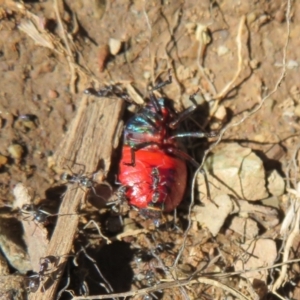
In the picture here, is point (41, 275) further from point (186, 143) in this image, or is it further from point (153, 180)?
point (186, 143)

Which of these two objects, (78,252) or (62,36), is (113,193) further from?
(62,36)

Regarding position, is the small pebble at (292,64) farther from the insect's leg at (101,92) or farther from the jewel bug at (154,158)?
the insect's leg at (101,92)

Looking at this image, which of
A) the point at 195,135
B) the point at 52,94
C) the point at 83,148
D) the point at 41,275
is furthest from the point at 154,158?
the point at 41,275

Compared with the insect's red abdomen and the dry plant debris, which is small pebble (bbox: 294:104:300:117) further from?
the insect's red abdomen

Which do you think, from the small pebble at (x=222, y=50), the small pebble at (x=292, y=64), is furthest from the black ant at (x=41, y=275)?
the small pebble at (x=292, y=64)

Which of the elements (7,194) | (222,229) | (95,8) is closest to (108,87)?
(95,8)

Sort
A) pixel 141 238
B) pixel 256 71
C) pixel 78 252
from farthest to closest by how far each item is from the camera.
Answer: pixel 256 71 < pixel 141 238 < pixel 78 252

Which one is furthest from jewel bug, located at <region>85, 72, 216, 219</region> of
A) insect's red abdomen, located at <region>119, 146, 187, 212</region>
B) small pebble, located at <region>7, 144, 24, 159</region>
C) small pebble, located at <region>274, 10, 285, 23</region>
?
small pebble, located at <region>274, 10, 285, 23</region>
